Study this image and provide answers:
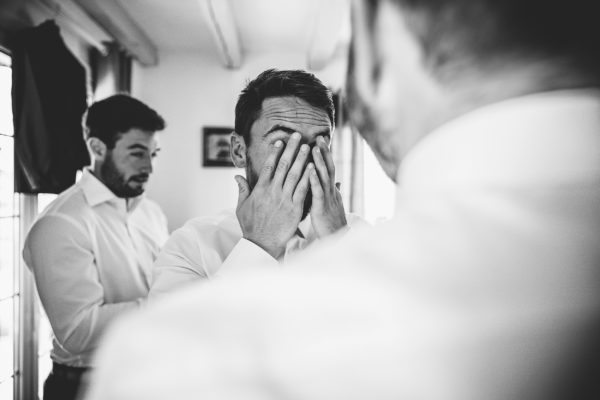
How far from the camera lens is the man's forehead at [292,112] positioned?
2.93ft

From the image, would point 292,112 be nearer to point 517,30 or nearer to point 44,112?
point 517,30

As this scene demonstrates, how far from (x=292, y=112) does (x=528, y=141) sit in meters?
0.71

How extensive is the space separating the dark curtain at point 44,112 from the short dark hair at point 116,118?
26cm

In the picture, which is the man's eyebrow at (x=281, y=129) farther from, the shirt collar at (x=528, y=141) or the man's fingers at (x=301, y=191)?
the shirt collar at (x=528, y=141)

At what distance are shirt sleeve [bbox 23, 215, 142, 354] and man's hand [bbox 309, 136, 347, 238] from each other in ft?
2.87

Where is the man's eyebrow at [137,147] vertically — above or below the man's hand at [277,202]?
above

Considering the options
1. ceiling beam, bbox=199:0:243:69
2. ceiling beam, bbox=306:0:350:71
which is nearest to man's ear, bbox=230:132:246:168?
ceiling beam, bbox=306:0:350:71

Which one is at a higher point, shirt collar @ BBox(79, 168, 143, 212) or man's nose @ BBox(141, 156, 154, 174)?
man's nose @ BBox(141, 156, 154, 174)

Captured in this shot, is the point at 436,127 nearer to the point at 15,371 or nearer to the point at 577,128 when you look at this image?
the point at 577,128

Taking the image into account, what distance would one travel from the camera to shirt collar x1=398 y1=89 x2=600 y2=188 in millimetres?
220

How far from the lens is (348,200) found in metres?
Result: 3.19

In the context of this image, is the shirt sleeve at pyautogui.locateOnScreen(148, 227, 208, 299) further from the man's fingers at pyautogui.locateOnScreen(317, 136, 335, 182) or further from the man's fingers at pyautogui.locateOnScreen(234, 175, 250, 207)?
the man's fingers at pyautogui.locateOnScreen(317, 136, 335, 182)

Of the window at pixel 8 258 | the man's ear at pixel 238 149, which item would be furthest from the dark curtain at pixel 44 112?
the man's ear at pixel 238 149

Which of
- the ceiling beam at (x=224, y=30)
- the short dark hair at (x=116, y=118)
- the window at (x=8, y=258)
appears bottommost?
the window at (x=8, y=258)
